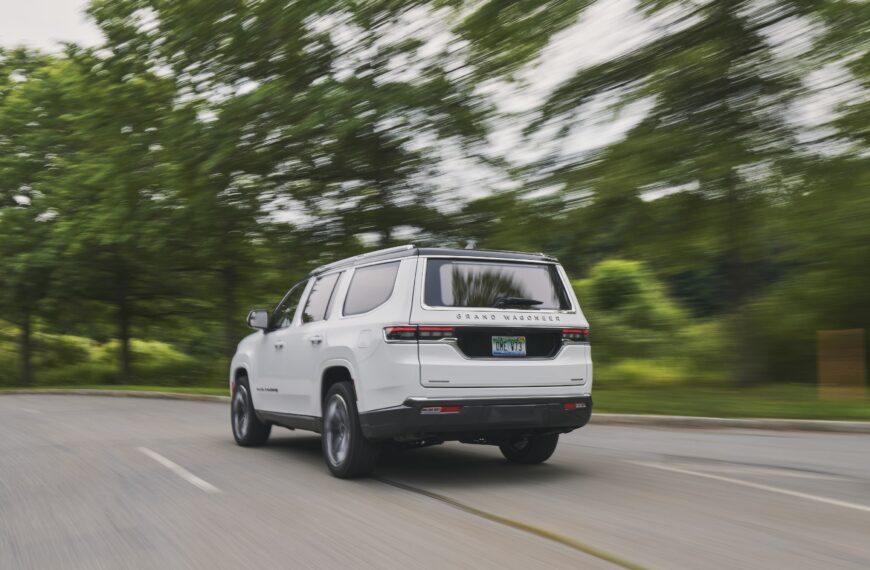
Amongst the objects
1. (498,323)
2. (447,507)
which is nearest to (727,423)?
(498,323)

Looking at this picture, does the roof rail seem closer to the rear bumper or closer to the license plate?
the license plate

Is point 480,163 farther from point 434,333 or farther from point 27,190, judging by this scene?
point 27,190

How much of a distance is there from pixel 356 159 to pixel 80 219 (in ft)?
37.6

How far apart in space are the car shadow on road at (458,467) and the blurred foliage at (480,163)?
19.5ft

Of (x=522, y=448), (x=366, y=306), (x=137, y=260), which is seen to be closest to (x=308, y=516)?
(x=366, y=306)

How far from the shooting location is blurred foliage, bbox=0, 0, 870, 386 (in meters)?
13.7

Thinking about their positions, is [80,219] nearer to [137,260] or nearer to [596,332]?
[137,260]

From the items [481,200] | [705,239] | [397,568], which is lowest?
[397,568]

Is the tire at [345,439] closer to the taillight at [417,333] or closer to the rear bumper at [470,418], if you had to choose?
the rear bumper at [470,418]

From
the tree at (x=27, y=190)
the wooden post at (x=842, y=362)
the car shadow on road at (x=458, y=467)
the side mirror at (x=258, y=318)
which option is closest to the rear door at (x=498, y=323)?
the car shadow on road at (x=458, y=467)

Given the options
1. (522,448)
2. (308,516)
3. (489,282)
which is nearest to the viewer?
(308,516)

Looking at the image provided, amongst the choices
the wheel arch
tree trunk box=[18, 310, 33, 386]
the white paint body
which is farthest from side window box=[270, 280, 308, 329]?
tree trunk box=[18, 310, 33, 386]

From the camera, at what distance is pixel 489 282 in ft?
25.0

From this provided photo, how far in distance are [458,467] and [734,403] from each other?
7.07m
